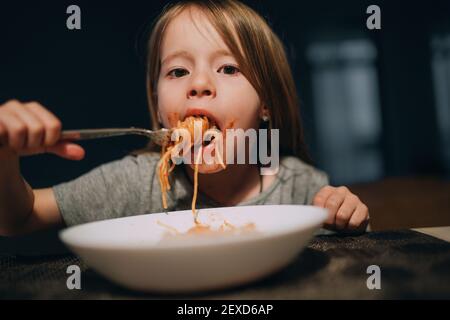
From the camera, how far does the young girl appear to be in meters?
0.98

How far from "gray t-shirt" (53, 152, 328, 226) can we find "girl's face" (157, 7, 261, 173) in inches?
7.2

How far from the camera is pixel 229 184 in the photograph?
4.25 feet

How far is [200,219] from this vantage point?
765 mm

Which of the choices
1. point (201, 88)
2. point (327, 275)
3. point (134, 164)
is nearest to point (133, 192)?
point (134, 164)

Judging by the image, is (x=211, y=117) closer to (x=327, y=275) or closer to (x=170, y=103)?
(x=170, y=103)

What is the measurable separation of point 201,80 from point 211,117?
10 centimetres

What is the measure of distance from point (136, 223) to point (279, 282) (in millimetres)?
282

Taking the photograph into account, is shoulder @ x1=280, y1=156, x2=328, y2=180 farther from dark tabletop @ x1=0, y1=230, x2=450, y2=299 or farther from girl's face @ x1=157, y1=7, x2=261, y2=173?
dark tabletop @ x1=0, y1=230, x2=450, y2=299

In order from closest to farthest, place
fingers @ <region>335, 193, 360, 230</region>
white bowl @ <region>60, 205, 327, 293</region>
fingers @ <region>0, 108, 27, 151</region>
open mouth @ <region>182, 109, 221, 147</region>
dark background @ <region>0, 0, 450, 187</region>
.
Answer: white bowl @ <region>60, 205, 327, 293</region> → fingers @ <region>0, 108, 27, 151</region> → fingers @ <region>335, 193, 360, 230</region> → open mouth @ <region>182, 109, 221, 147</region> → dark background @ <region>0, 0, 450, 187</region>

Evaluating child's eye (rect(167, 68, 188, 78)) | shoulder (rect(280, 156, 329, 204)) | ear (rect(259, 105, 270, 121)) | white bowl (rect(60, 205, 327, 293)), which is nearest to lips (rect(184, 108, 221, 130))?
child's eye (rect(167, 68, 188, 78))

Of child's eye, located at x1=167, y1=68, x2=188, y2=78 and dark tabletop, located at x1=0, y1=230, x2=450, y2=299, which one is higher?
child's eye, located at x1=167, y1=68, x2=188, y2=78

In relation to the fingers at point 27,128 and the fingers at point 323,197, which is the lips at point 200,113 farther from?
the fingers at point 27,128
